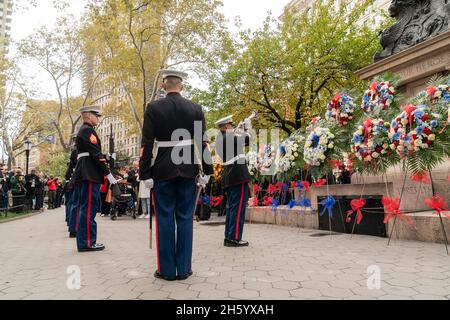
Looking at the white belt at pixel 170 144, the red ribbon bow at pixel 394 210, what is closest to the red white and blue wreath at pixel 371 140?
the red ribbon bow at pixel 394 210

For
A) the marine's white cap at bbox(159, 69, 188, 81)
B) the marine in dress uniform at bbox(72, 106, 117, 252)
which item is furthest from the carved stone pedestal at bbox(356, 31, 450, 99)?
the marine in dress uniform at bbox(72, 106, 117, 252)

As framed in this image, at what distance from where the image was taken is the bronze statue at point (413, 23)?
8.89m

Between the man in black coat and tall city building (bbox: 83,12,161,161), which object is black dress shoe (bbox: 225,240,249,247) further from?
the man in black coat

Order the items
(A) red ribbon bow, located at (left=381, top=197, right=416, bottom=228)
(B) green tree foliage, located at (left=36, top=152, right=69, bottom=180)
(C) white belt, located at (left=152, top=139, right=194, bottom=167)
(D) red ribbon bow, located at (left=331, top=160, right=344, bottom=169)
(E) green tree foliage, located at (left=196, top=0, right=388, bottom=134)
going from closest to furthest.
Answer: (C) white belt, located at (left=152, top=139, right=194, bottom=167), (A) red ribbon bow, located at (left=381, top=197, right=416, bottom=228), (D) red ribbon bow, located at (left=331, top=160, right=344, bottom=169), (E) green tree foliage, located at (left=196, top=0, right=388, bottom=134), (B) green tree foliage, located at (left=36, top=152, right=69, bottom=180)

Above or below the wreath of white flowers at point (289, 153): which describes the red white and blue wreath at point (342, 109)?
above

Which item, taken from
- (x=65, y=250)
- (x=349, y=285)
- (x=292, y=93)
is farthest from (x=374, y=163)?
(x=292, y=93)

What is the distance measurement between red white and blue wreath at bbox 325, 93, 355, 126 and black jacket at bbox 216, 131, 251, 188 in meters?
2.13

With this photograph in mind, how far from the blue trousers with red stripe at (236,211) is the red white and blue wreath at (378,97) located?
2766mm

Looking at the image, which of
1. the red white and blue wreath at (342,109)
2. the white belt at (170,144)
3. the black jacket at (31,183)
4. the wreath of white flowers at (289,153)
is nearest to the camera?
the white belt at (170,144)

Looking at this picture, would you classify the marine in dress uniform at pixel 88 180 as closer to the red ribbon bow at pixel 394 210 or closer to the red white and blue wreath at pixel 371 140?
the red white and blue wreath at pixel 371 140

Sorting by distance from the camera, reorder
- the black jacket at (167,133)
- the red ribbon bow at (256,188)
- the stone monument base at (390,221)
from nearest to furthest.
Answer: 1. the black jacket at (167,133)
2. the stone monument base at (390,221)
3. the red ribbon bow at (256,188)

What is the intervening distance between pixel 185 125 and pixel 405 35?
8.22m

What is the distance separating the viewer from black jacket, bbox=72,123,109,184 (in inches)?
238

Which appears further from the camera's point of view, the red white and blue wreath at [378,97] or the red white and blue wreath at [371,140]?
the red white and blue wreath at [378,97]
